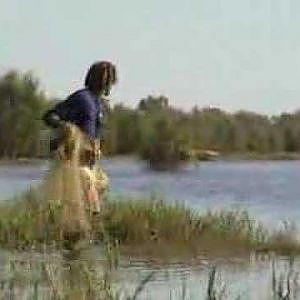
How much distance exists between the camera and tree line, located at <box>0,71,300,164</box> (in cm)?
3972

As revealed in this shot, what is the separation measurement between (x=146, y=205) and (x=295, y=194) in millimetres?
11155

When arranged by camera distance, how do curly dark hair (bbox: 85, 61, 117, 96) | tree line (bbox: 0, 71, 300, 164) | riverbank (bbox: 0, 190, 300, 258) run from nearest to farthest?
1. curly dark hair (bbox: 85, 61, 117, 96)
2. riverbank (bbox: 0, 190, 300, 258)
3. tree line (bbox: 0, 71, 300, 164)

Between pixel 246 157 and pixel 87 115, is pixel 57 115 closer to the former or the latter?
pixel 87 115

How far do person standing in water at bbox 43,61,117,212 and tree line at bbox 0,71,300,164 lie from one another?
83.6 ft

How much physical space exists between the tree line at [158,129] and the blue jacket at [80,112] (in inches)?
1006

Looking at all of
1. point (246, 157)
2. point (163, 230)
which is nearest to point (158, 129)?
point (246, 157)

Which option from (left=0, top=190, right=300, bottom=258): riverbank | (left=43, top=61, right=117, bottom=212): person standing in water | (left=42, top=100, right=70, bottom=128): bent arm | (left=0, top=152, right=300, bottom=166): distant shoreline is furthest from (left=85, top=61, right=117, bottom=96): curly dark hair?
(left=0, top=152, right=300, bottom=166): distant shoreline

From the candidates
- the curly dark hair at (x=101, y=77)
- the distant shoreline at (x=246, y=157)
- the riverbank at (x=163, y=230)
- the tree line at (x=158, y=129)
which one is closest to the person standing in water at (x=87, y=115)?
the curly dark hair at (x=101, y=77)

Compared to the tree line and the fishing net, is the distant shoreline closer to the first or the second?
the tree line

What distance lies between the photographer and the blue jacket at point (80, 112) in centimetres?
818

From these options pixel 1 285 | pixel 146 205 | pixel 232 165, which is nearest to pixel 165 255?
pixel 146 205

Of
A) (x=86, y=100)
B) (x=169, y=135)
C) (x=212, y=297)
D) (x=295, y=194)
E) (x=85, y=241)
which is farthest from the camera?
(x=169, y=135)

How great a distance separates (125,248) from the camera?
12.0 meters

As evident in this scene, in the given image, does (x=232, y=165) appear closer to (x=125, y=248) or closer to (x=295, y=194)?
(x=295, y=194)
